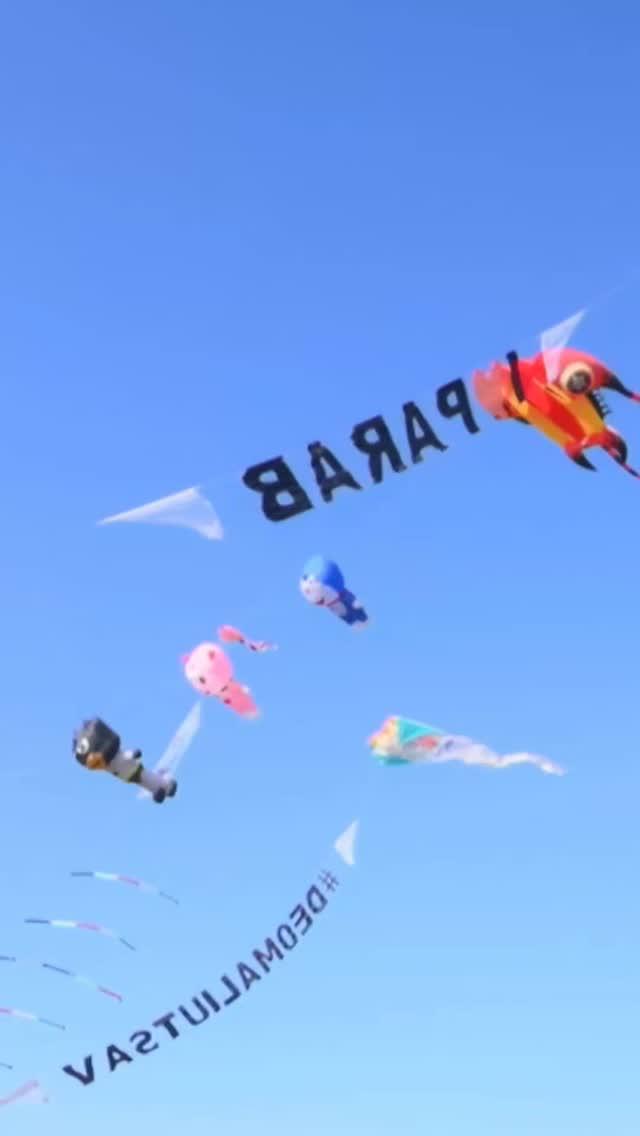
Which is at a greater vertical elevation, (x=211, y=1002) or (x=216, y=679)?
(x=216, y=679)

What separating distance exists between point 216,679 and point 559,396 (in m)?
6.29

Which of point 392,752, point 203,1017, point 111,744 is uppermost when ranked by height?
point 111,744

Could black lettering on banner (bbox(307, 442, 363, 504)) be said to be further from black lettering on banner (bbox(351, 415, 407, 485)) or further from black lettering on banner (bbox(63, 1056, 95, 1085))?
black lettering on banner (bbox(63, 1056, 95, 1085))

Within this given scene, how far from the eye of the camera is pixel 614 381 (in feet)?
55.7

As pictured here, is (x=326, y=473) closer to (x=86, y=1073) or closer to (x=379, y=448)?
(x=379, y=448)

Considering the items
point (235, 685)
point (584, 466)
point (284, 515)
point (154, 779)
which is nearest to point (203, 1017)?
point (154, 779)

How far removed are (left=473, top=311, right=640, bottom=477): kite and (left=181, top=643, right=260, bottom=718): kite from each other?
18.7ft

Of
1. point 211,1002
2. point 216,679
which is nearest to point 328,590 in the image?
point 216,679

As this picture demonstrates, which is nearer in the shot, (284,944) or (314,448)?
(314,448)

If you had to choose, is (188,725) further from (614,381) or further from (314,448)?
(614,381)

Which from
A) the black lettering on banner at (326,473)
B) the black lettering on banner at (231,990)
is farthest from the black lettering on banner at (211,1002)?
the black lettering on banner at (326,473)

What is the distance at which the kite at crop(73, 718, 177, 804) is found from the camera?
62.6 feet

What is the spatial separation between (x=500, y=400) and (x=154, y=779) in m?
6.83

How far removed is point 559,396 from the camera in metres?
16.9
